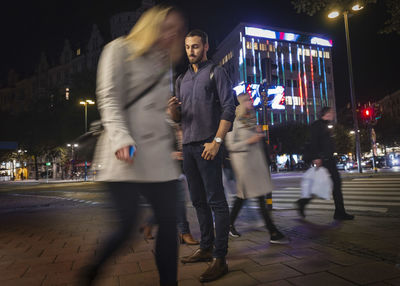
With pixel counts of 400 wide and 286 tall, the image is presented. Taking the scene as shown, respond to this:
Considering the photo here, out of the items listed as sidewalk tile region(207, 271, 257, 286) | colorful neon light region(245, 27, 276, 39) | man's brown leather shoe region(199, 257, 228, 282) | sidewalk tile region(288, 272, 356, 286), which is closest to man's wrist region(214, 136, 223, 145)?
man's brown leather shoe region(199, 257, 228, 282)

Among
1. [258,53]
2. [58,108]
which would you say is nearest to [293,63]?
[258,53]

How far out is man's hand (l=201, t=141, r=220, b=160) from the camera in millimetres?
2645

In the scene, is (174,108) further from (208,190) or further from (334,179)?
(334,179)

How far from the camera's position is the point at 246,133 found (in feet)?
13.1

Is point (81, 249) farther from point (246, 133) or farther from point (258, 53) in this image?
point (258, 53)

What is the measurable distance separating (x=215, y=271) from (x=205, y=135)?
1130 millimetres

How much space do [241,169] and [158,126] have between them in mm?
2068

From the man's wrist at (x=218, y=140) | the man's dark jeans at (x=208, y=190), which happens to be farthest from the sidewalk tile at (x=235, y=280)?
the man's wrist at (x=218, y=140)

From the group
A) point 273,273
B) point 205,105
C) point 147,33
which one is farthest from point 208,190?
point 147,33

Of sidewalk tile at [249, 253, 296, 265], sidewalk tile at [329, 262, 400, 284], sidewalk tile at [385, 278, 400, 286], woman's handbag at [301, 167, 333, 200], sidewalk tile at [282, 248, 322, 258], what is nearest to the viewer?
sidewalk tile at [385, 278, 400, 286]

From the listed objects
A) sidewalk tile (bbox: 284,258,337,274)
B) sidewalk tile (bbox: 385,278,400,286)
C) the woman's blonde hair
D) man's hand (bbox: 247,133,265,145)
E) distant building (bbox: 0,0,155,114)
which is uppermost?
distant building (bbox: 0,0,155,114)

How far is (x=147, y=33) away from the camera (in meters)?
2.03

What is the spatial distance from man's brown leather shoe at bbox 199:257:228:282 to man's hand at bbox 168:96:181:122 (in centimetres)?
132

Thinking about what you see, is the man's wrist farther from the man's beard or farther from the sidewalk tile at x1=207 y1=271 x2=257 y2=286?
the sidewalk tile at x1=207 y1=271 x2=257 y2=286
